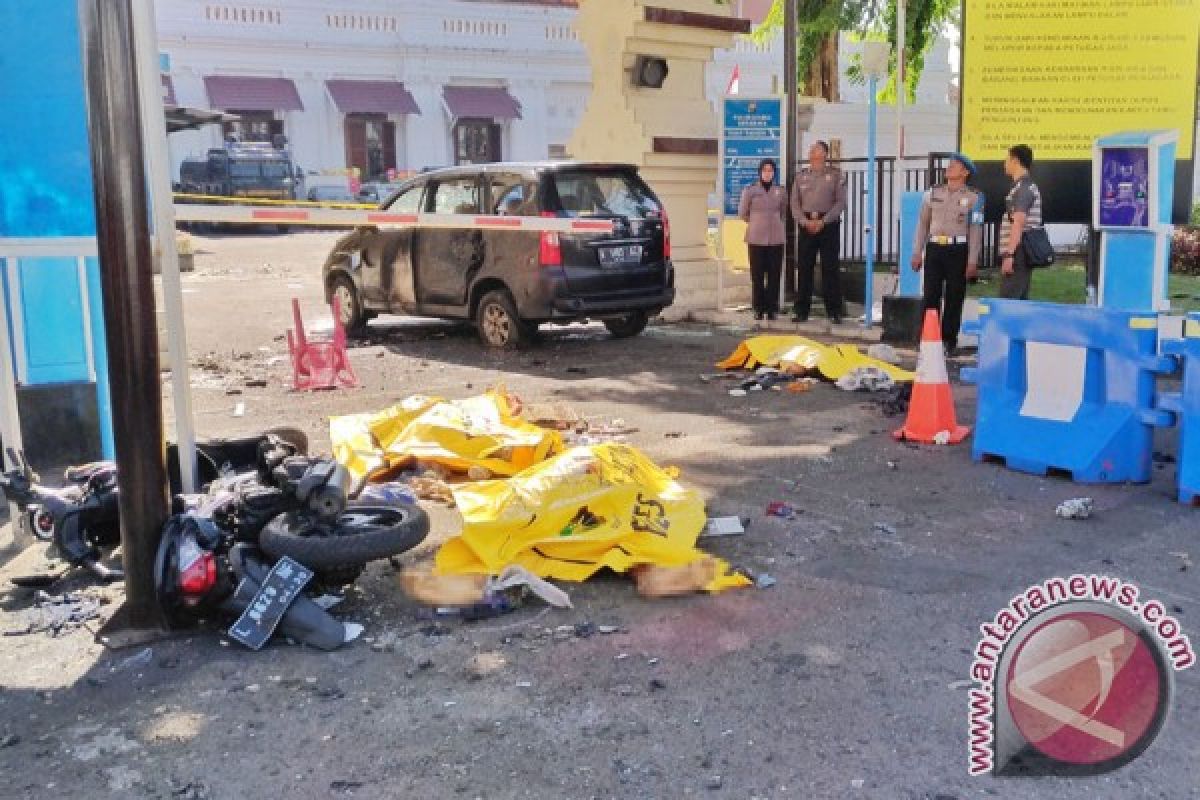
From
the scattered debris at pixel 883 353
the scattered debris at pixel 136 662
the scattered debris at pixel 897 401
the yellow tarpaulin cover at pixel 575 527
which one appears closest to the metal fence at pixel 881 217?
the scattered debris at pixel 883 353

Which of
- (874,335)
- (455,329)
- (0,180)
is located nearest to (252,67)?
(455,329)

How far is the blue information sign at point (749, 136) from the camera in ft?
48.6

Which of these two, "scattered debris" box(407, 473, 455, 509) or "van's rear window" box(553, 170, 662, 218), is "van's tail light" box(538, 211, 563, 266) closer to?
"van's rear window" box(553, 170, 662, 218)

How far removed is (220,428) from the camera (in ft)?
30.5

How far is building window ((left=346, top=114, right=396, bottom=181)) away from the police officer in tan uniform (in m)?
30.7

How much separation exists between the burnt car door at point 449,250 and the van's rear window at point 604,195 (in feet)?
3.39

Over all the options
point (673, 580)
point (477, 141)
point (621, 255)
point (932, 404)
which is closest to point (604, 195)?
point (621, 255)

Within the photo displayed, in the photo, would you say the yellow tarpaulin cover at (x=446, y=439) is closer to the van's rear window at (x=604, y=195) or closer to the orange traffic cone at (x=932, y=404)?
the orange traffic cone at (x=932, y=404)

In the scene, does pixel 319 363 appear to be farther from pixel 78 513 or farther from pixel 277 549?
pixel 277 549

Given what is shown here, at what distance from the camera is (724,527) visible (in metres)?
6.30

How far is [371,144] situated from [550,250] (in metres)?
32.7

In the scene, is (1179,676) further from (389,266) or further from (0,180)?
(389,266)

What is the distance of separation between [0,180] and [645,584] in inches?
174

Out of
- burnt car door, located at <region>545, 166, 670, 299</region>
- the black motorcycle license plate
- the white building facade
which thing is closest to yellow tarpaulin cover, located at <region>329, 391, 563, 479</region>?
the black motorcycle license plate
